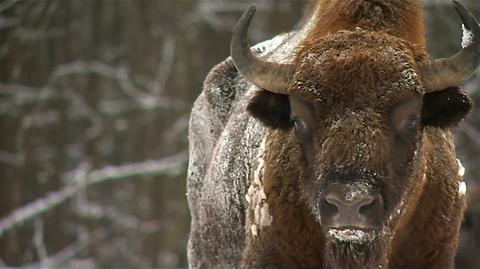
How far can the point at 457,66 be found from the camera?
17.0 feet

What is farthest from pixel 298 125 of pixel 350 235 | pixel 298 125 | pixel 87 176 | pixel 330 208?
pixel 87 176

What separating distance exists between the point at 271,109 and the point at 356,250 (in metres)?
0.93

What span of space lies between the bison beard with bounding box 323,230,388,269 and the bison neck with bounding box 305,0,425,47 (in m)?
1.18

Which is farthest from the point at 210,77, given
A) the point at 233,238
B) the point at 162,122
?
the point at 162,122

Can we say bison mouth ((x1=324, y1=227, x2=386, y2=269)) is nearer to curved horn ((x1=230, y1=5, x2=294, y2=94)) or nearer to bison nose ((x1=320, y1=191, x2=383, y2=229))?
bison nose ((x1=320, y1=191, x2=383, y2=229))

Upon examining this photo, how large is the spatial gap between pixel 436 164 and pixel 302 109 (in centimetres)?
112

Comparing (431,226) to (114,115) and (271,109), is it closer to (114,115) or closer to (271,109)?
(271,109)

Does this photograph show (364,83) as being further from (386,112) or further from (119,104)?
Result: (119,104)

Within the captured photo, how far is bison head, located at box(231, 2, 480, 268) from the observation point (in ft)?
15.9

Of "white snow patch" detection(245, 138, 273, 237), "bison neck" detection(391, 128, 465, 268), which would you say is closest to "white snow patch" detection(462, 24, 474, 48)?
"bison neck" detection(391, 128, 465, 268)

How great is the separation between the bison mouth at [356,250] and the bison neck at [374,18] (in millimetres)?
1179

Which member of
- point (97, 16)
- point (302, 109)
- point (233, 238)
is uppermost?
point (97, 16)

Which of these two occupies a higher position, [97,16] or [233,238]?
[97,16]

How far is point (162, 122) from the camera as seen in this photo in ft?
44.1
